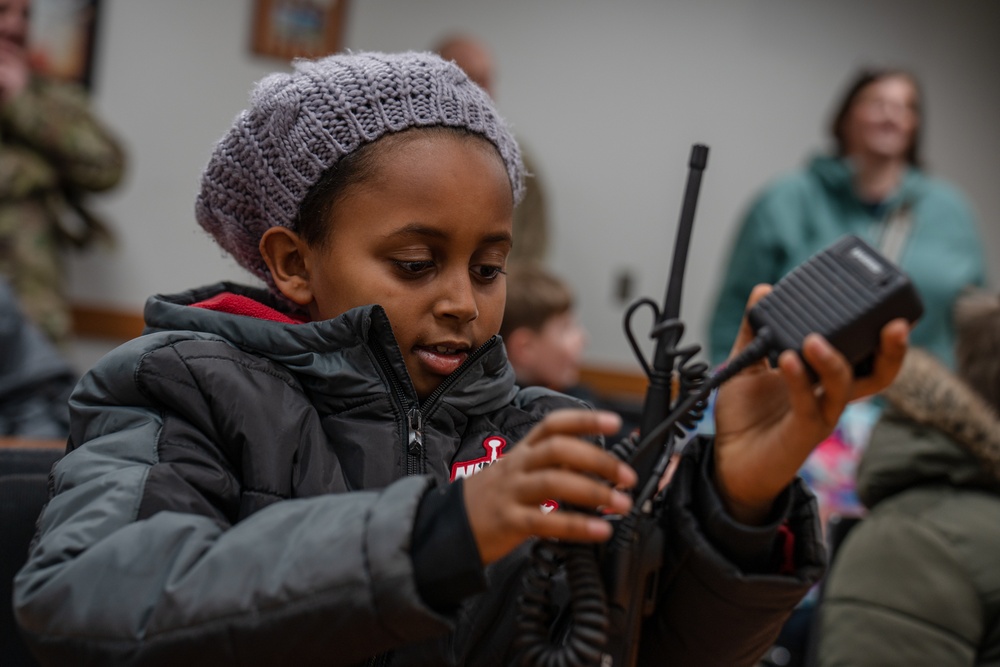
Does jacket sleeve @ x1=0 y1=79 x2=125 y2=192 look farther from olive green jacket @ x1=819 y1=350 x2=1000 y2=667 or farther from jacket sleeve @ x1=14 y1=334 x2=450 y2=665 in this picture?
jacket sleeve @ x1=14 y1=334 x2=450 y2=665

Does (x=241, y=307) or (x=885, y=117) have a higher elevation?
(x=885, y=117)

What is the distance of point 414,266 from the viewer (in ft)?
3.49

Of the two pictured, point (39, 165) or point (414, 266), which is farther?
point (39, 165)

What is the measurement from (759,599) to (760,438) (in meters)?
0.15

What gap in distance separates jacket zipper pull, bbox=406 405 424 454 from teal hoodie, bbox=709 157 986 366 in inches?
96.1

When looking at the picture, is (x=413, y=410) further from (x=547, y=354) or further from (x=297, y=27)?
(x=297, y=27)

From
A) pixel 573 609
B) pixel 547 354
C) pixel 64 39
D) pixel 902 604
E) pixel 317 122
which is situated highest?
pixel 317 122

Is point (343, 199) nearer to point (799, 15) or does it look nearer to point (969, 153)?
point (799, 15)

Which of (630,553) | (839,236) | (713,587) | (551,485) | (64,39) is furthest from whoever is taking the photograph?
(64,39)

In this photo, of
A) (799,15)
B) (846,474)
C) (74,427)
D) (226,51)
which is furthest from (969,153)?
(74,427)

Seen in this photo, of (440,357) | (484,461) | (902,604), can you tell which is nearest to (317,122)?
(440,357)

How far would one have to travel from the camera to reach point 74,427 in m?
0.99

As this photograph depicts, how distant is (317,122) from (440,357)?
0.92 feet

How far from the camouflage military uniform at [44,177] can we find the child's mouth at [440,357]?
9.47 ft
